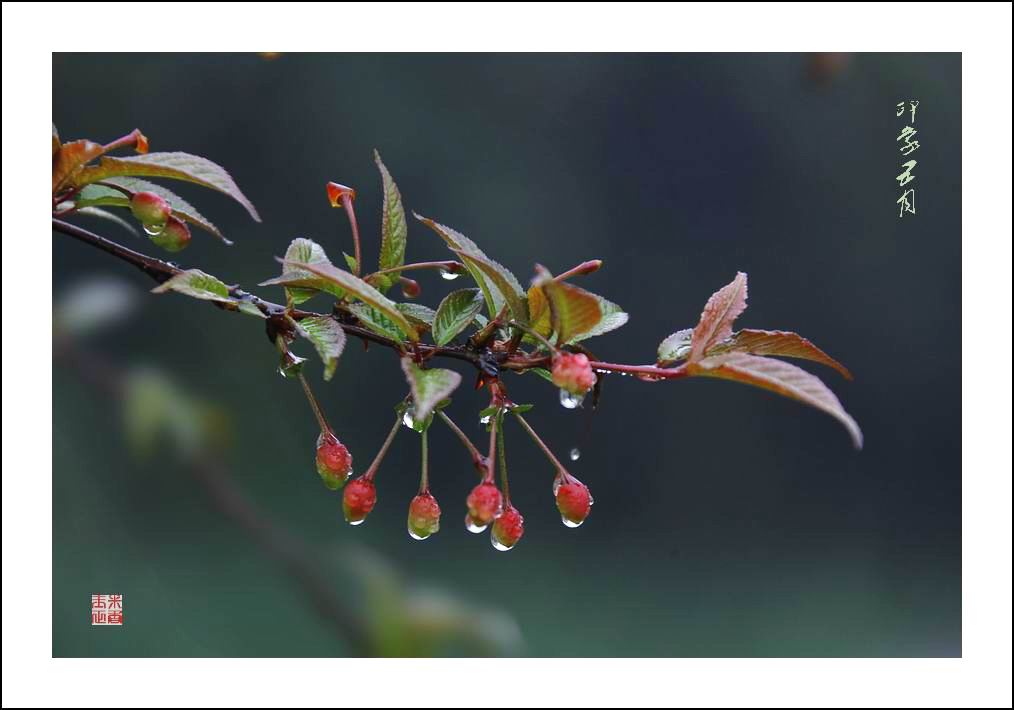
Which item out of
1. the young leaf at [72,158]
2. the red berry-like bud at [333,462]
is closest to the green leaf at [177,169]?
the young leaf at [72,158]

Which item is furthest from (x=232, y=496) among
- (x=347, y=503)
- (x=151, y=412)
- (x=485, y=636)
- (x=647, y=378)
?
(x=647, y=378)

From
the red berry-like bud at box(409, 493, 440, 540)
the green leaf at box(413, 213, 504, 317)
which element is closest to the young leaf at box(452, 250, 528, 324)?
the green leaf at box(413, 213, 504, 317)

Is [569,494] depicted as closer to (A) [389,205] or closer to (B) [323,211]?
(A) [389,205]

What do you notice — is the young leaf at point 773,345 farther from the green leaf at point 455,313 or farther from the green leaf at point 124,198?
the green leaf at point 124,198

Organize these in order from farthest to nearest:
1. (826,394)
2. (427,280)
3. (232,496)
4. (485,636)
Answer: (427,280) < (232,496) < (485,636) < (826,394)

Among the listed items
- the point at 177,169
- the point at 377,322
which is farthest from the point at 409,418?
the point at 177,169

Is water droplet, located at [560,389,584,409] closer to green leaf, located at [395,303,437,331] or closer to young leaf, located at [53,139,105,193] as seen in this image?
green leaf, located at [395,303,437,331]
